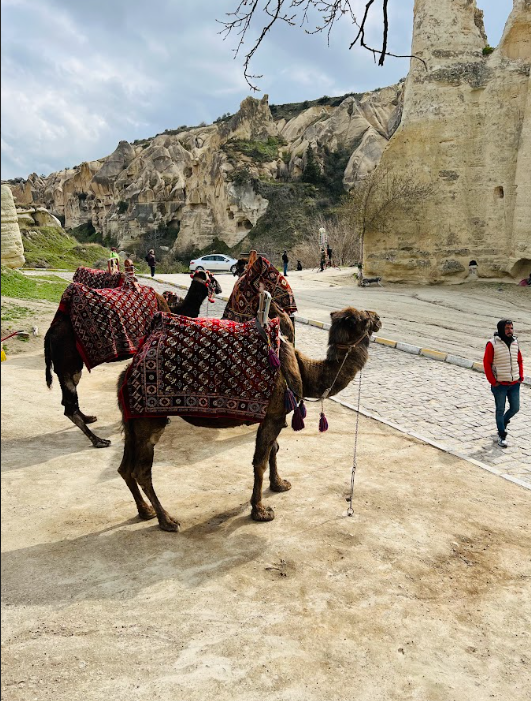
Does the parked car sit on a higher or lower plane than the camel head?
lower

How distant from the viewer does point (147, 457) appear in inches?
222

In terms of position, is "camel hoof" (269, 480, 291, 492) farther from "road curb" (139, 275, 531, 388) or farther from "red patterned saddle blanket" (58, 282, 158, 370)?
"road curb" (139, 275, 531, 388)

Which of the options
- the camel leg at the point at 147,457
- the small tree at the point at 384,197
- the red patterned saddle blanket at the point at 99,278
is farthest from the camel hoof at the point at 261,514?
the small tree at the point at 384,197

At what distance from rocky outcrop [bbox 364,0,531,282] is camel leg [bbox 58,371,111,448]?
2123 cm

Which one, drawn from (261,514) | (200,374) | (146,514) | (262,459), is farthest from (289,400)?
(146,514)

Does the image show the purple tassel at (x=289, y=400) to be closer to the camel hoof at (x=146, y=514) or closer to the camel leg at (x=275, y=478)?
the camel leg at (x=275, y=478)

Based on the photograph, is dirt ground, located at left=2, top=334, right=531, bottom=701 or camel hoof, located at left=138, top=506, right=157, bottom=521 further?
camel hoof, located at left=138, top=506, right=157, bottom=521

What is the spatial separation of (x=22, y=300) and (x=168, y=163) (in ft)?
162

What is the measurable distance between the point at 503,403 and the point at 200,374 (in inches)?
199

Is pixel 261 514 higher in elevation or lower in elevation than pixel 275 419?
lower

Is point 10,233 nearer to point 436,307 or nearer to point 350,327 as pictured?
point 436,307

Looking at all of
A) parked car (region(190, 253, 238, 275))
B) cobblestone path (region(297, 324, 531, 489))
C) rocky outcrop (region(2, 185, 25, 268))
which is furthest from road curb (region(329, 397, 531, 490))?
parked car (region(190, 253, 238, 275))

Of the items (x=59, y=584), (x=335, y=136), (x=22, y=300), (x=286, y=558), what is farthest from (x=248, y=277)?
(x=335, y=136)

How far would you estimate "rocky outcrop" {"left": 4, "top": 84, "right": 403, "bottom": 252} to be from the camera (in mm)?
53344
